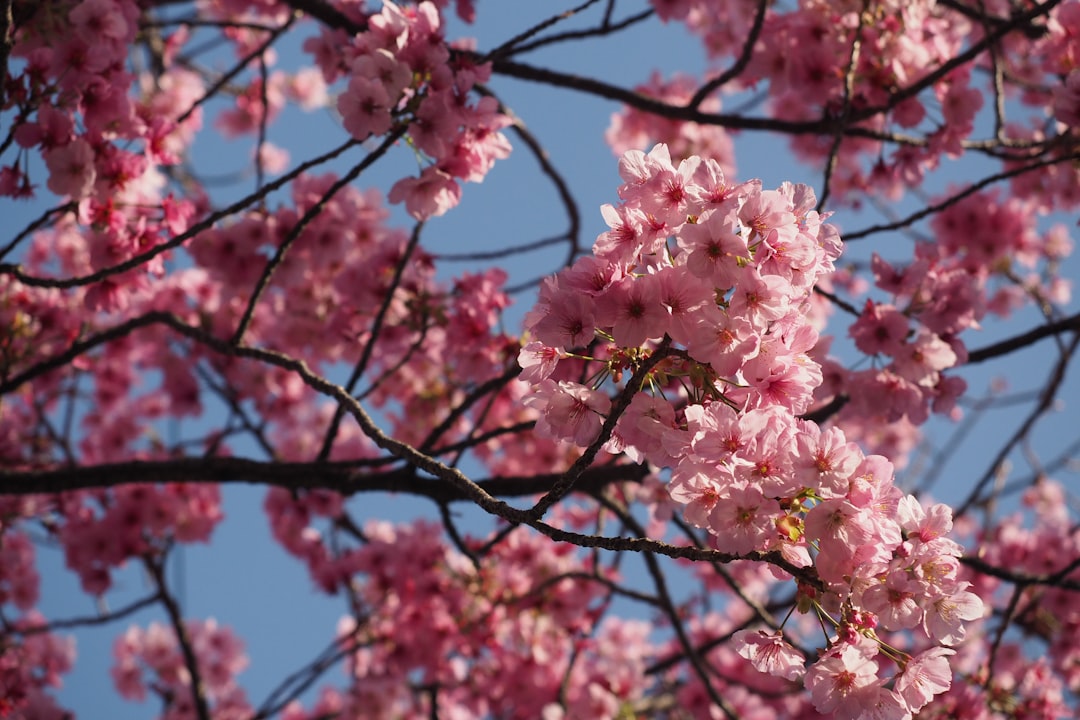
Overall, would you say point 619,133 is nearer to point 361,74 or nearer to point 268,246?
point 268,246

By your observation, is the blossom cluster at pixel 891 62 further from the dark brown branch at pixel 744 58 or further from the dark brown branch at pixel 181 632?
the dark brown branch at pixel 181 632

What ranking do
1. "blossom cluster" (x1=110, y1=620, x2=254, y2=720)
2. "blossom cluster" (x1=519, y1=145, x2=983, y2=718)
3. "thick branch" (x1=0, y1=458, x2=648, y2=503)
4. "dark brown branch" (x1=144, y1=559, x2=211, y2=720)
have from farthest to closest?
"blossom cluster" (x1=110, y1=620, x2=254, y2=720), "dark brown branch" (x1=144, y1=559, x2=211, y2=720), "thick branch" (x1=0, y1=458, x2=648, y2=503), "blossom cluster" (x1=519, y1=145, x2=983, y2=718)

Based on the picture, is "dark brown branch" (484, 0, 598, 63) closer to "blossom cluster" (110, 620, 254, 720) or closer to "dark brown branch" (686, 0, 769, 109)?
"dark brown branch" (686, 0, 769, 109)

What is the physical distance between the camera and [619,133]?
6.51m

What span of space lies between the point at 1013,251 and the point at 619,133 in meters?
2.78

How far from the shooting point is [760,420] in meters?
1.47

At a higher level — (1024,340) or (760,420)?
(1024,340)

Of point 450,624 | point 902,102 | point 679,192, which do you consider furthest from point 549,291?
point 450,624

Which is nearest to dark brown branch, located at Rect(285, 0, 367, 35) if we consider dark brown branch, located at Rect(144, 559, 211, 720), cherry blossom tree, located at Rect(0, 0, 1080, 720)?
cherry blossom tree, located at Rect(0, 0, 1080, 720)

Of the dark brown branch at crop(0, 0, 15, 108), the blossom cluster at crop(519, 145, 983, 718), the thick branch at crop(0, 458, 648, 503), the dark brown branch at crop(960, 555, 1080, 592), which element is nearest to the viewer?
the blossom cluster at crop(519, 145, 983, 718)

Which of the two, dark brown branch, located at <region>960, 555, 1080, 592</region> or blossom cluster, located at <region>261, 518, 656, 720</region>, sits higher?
blossom cluster, located at <region>261, 518, 656, 720</region>

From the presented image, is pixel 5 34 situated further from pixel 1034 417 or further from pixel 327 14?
pixel 1034 417

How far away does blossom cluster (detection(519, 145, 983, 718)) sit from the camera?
1.48m

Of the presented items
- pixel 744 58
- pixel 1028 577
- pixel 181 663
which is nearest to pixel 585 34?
pixel 744 58
